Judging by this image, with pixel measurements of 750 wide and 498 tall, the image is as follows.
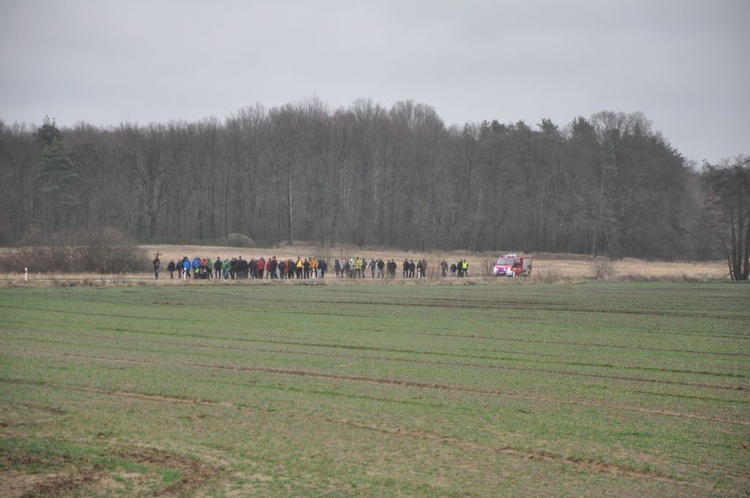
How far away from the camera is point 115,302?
35062 millimetres

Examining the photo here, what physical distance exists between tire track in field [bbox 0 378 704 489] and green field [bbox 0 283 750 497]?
0.15 ft

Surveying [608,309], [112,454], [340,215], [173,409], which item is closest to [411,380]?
[173,409]

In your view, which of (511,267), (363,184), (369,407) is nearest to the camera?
(369,407)

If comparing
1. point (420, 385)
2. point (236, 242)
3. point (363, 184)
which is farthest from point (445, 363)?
point (363, 184)

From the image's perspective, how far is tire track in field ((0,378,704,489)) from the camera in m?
10.2

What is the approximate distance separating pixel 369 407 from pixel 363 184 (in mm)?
96869

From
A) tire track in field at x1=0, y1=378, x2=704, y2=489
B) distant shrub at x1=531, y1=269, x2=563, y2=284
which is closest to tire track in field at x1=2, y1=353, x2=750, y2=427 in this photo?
tire track in field at x1=0, y1=378, x2=704, y2=489

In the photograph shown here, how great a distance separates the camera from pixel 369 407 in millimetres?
13805

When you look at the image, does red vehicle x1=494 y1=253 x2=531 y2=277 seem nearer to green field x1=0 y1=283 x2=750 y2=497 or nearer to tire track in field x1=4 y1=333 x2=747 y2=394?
green field x1=0 y1=283 x2=750 y2=497

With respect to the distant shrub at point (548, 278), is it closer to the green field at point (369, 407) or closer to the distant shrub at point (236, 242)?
the green field at point (369, 407)

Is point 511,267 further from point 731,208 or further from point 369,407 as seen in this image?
point 369,407

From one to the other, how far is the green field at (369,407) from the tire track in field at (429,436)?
0.05m

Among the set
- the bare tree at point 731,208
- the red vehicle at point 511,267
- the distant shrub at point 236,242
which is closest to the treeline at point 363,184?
the distant shrub at point 236,242

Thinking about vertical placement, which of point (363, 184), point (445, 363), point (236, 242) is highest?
point (363, 184)
